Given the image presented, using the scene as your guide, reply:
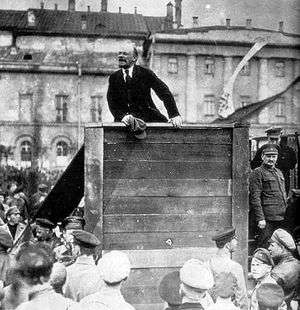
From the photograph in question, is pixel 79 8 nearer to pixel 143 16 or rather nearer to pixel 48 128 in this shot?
pixel 143 16

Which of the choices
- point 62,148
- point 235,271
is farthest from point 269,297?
point 62,148

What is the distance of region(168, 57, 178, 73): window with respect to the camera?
3975 cm

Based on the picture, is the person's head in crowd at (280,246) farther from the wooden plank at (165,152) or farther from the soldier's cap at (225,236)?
the wooden plank at (165,152)

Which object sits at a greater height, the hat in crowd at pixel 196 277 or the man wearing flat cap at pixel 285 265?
the hat in crowd at pixel 196 277

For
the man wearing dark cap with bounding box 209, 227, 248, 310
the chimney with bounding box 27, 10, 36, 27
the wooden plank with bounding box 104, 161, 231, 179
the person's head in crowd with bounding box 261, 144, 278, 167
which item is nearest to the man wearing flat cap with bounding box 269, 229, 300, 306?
the man wearing dark cap with bounding box 209, 227, 248, 310

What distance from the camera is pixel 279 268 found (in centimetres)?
498

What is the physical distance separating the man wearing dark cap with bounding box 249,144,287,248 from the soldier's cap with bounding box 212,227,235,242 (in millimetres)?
1591

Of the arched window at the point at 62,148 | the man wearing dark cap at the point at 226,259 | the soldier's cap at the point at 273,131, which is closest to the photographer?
the man wearing dark cap at the point at 226,259

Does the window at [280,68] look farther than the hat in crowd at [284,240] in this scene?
Yes

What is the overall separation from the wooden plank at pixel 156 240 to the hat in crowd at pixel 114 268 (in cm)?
152

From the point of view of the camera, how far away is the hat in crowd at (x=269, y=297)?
3.65 meters

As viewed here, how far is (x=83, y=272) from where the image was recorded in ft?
14.0

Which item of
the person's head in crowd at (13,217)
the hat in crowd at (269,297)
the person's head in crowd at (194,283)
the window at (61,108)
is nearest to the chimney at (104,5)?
the window at (61,108)

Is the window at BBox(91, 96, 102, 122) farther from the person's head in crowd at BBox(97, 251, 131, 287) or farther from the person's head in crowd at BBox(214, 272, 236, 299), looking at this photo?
the person's head in crowd at BBox(97, 251, 131, 287)
